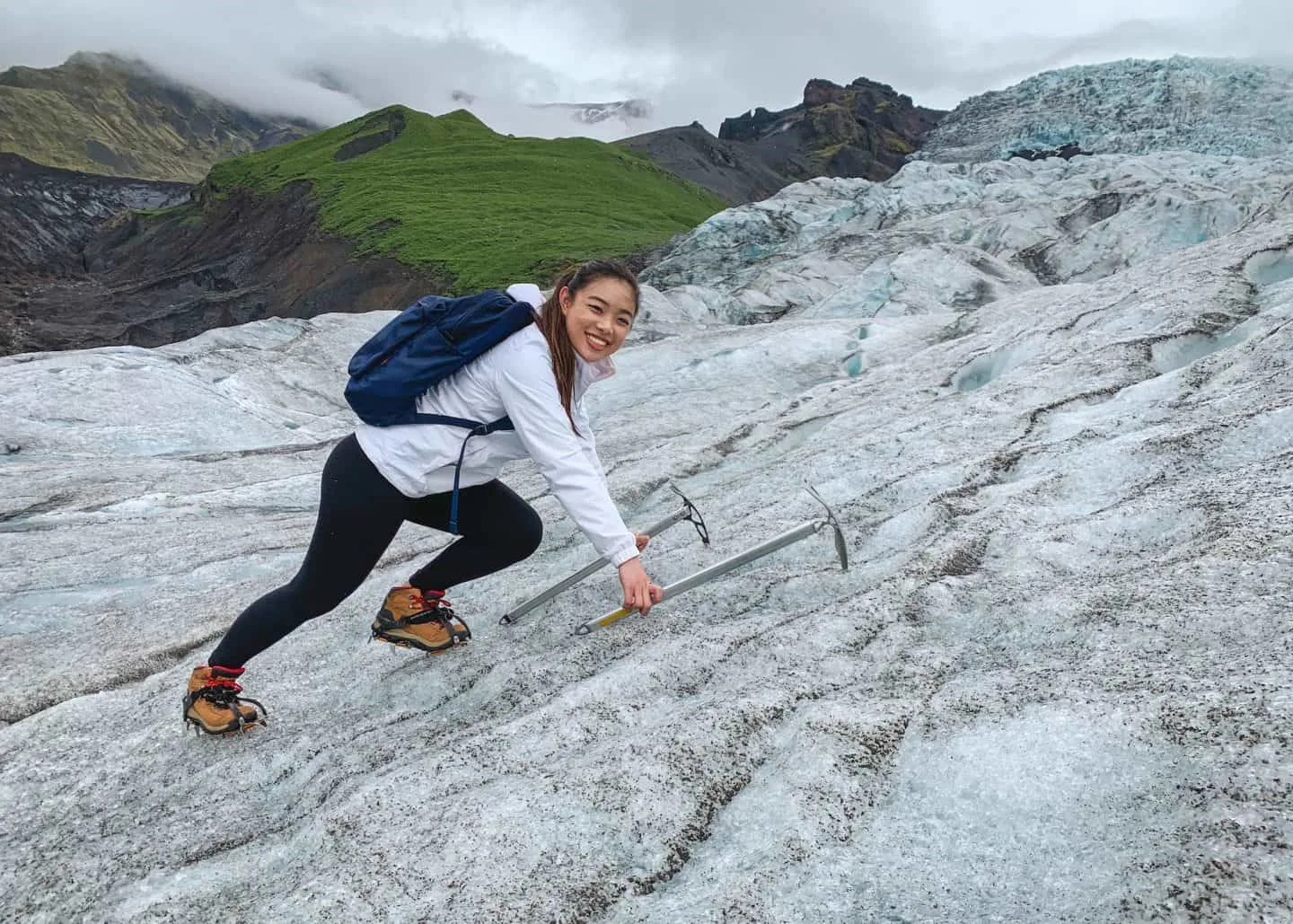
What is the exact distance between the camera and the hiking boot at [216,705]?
505 cm

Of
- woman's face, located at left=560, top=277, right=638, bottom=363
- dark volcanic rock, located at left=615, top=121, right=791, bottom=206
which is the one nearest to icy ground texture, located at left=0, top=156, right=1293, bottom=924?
woman's face, located at left=560, top=277, right=638, bottom=363

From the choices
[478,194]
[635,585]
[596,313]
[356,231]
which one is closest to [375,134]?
[478,194]

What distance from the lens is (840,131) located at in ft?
436

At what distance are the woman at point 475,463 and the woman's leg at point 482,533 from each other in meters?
0.13

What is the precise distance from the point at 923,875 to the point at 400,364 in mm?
3342

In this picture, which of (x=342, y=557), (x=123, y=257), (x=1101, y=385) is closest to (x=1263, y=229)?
(x=1101, y=385)

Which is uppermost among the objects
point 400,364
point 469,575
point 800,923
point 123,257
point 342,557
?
point 123,257

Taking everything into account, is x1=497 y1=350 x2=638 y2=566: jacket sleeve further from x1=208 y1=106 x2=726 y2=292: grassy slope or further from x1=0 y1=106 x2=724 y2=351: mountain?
x1=208 y1=106 x2=726 y2=292: grassy slope

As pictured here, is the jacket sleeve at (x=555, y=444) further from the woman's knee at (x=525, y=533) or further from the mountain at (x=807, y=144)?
the mountain at (x=807, y=144)

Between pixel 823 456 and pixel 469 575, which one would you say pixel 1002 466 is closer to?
pixel 823 456

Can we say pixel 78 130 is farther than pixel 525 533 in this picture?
Yes

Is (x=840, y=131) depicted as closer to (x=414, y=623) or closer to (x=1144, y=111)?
(x=1144, y=111)

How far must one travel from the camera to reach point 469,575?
5.57 m

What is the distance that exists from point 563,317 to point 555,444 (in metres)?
0.69
